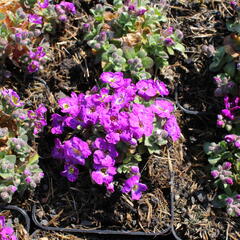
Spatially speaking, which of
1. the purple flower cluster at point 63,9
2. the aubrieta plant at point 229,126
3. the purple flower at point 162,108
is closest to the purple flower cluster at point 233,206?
the aubrieta plant at point 229,126

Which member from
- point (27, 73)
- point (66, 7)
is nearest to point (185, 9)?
point (66, 7)

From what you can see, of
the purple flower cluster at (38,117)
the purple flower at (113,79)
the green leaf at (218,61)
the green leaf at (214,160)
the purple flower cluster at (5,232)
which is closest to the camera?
the purple flower cluster at (5,232)

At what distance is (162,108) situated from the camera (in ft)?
8.15

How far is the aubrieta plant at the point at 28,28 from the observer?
264 cm

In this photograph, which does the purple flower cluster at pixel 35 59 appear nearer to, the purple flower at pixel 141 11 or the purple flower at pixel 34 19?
the purple flower at pixel 34 19

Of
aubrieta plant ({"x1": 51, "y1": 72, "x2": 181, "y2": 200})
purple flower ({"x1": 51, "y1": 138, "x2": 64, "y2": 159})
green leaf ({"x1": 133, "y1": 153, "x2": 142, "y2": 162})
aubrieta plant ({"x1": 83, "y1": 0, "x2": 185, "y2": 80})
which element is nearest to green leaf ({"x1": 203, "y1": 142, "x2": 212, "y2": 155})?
aubrieta plant ({"x1": 51, "y1": 72, "x2": 181, "y2": 200})

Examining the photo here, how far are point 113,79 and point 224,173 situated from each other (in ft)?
3.11

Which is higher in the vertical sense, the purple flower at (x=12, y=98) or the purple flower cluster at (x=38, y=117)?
the purple flower at (x=12, y=98)

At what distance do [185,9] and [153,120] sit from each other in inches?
44.3

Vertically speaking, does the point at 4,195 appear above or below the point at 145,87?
below

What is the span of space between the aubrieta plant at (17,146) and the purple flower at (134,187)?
21.4 inches

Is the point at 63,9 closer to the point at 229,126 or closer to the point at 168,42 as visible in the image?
the point at 168,42

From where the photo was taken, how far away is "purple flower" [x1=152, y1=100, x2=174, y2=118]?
95.7 inches

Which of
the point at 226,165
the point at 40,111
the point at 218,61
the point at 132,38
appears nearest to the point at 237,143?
the point at 226,165
